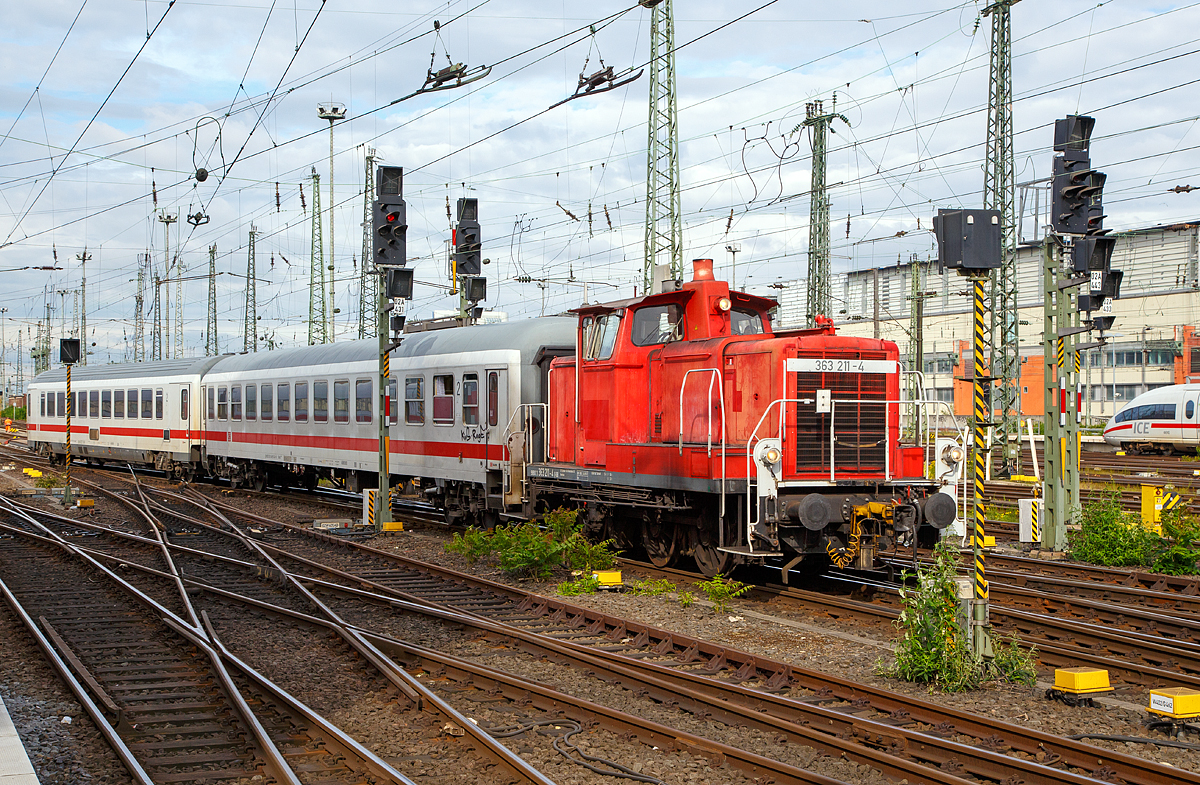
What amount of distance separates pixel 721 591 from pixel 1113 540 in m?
6.58

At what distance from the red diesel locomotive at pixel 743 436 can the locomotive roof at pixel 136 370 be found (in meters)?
19.6

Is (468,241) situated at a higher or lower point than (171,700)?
higher

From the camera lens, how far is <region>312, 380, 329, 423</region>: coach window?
22.5 meters

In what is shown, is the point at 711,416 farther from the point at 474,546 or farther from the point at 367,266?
the point at 367,266

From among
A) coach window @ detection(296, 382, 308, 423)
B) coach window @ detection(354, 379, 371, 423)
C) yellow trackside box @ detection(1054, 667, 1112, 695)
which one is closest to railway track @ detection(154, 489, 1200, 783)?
yellow trackside box @ detection(1054, 667, 1112, 695)

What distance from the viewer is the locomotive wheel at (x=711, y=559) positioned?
1226 centimetres

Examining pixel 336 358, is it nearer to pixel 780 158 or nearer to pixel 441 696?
pixel 780 158

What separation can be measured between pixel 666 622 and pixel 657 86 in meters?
15.4

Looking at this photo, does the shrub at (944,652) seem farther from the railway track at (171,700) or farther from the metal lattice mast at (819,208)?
the metal lattice mast at (819,208)

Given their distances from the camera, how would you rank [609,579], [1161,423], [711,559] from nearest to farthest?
[609,579]
[711,559]
[1161,423]

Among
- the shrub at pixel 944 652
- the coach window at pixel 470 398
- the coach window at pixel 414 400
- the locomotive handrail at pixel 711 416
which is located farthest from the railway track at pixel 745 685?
the coach window at pixel 414 400

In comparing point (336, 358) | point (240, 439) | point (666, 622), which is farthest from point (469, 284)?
point (666, 622)

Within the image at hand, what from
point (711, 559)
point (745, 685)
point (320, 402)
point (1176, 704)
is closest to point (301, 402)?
point (320, 402)

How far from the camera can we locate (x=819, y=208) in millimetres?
27281
